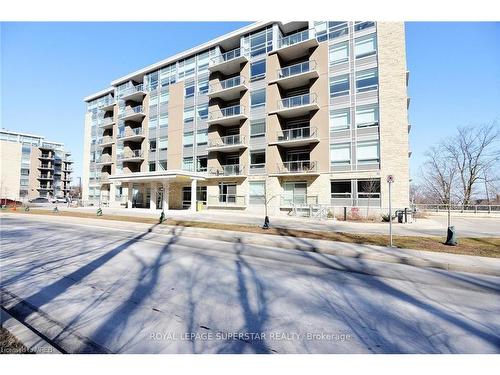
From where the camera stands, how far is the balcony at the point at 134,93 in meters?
39.4

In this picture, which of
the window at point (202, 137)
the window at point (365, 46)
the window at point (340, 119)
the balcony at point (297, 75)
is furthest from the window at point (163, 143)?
the window at point (365, 46)

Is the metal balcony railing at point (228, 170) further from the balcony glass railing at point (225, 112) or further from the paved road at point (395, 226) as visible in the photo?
the paved road at point (395, 226)

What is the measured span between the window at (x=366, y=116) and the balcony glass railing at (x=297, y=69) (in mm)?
7124

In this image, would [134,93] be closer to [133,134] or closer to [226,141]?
[133,134]

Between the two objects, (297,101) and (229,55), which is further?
(229,55)

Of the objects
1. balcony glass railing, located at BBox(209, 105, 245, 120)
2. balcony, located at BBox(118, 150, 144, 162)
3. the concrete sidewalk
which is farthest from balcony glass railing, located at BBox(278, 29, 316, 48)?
balcony, located at BBox(118, 150, 144, 162)

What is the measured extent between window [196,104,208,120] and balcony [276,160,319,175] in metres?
Answer: 13.3

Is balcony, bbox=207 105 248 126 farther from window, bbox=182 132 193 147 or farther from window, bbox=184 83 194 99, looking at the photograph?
window, bbox=184 83 194 99

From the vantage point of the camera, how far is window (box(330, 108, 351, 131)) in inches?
970

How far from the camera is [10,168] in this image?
238 feet

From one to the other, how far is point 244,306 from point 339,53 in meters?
28.3

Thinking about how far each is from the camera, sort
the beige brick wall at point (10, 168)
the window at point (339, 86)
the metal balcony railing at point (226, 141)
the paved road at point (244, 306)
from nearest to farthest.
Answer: the paved road at point (244, 306) → the window at point (339, 86) → the metal balcony railing at point (226, 141) → the beige brick wall at point (10, 168)

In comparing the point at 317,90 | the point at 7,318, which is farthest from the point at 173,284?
the point at 317,90

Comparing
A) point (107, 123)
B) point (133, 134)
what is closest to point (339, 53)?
point (133, 134)
